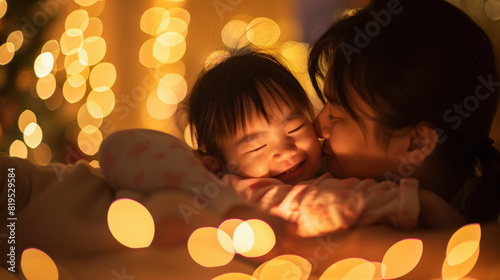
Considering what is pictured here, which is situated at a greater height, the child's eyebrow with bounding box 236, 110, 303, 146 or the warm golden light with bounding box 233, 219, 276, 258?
the child's eyebrow with bounding box 236, 110, 303, 146

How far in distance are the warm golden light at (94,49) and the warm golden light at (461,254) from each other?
1931mm

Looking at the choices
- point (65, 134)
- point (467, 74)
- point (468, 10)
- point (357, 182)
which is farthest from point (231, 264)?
point (65, 134)

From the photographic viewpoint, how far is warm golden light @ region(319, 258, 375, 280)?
699 mm

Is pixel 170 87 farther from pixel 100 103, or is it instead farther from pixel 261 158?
pixel 261 158

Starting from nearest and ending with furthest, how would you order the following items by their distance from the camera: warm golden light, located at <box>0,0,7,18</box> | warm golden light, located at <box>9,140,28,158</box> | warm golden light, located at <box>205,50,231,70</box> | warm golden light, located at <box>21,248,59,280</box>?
warm golden light, located at <box>21,248,59,280</box>
warm golden light, located at <box>205,50,231,70</box>
warm golden light, located at <box>0,0,7,18</box>
warm golden light, located at <box>9,140,28,158</box>

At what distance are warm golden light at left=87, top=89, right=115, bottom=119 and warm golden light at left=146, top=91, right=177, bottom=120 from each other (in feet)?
0.66

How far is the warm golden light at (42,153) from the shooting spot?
1.88 meters

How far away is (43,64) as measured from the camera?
184 centimetres

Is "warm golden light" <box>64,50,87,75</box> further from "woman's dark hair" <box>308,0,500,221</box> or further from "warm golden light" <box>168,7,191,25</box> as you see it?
"woman's dark hair" <box>308,0,500,221</box>

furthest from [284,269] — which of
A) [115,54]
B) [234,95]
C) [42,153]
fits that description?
[115,54]

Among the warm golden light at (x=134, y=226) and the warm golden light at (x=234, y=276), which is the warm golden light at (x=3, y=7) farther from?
the warm golden light at (x=234, y=276)

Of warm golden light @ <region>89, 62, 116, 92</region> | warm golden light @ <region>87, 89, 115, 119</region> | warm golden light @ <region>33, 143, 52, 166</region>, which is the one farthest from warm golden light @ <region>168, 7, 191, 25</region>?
warm golden light @ <region>33, 143, 52, 166</region>

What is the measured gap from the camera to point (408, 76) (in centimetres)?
88

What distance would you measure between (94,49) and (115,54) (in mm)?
217
